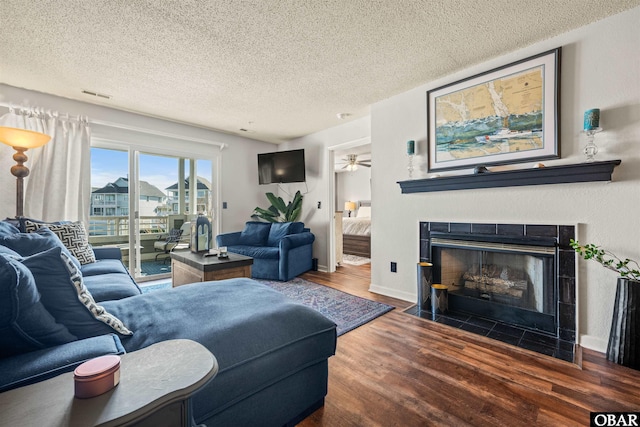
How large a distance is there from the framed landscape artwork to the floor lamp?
4.07 m

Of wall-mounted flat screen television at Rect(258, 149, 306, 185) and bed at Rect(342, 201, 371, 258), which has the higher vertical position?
wall-mounted flat screen television at Rect(258, 149, 306, 185)

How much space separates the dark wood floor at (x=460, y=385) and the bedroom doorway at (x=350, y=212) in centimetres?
226

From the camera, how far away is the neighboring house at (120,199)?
12.1 feet

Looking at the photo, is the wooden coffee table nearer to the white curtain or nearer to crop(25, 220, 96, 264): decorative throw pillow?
crop(25, 220, 96, 264): decorative throw pillow

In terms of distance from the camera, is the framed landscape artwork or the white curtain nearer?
the framed landscape artwork

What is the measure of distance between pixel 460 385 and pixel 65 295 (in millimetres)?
2013

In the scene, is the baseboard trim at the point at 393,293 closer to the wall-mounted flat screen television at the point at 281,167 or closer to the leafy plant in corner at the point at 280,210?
the leafy plant in corner at the point at 280,210

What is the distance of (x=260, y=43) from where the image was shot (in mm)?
2193

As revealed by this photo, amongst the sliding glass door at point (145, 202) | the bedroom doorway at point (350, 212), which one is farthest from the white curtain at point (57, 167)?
the bedroom doorway at point (350, 212)

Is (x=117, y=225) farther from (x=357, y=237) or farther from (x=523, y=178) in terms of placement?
(x=523, y=178)

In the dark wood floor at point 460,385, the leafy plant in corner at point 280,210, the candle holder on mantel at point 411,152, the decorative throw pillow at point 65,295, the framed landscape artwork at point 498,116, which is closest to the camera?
the decorative throw pillow at point 65,295

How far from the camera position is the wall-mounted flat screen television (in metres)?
4.69

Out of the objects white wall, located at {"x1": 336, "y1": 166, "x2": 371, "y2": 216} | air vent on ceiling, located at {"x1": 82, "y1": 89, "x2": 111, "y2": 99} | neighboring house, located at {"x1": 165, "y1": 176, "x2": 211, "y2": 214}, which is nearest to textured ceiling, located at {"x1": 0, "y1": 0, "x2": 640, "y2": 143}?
air vent on ceiling, located at {"x1": 82, "y1": 89, "x2": 111, "y2": 99}

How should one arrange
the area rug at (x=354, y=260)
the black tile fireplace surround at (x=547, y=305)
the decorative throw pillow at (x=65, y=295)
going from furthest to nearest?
the area rug at (x=354, y=260), the black tile fireplace surround at (x=547, y=305), the decorative throw pillow at (x=65, y=295)
